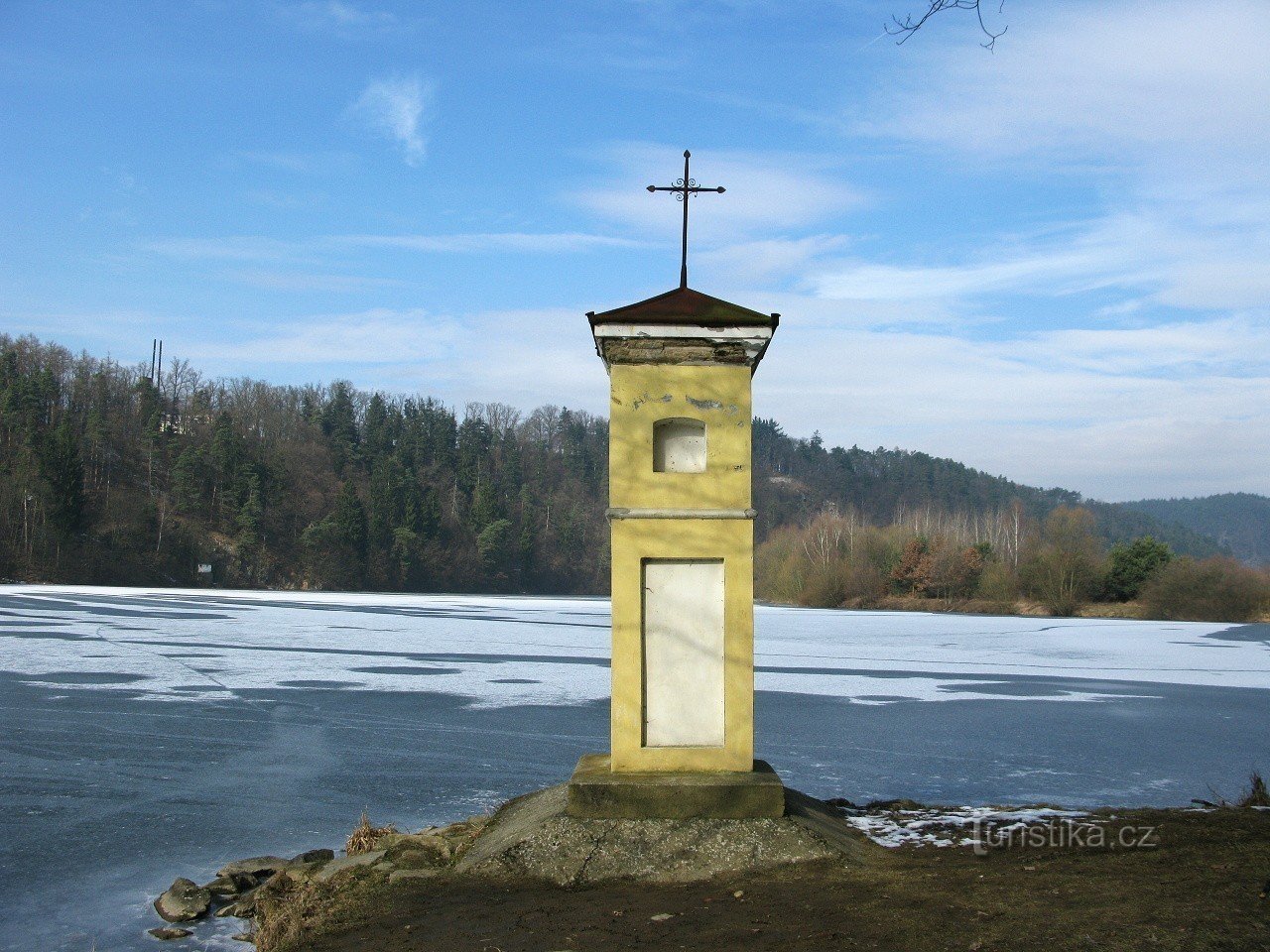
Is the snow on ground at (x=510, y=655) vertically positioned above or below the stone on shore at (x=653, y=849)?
below

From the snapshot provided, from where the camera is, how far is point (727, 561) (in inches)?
310

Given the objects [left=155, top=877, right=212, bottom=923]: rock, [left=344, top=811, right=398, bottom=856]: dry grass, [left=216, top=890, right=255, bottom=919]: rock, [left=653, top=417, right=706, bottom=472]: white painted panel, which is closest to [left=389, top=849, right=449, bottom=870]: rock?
[left=344, top=811, right=398, bottom=856]: dry grass

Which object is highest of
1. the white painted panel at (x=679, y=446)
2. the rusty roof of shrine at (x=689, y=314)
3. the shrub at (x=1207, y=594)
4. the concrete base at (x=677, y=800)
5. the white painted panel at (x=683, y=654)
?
the rusty roof of shrine at (x=689, y=314)

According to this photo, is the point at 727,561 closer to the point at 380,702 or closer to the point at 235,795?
the point at 235,795

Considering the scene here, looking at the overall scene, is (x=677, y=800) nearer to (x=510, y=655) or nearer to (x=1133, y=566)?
(x=510, y=655)

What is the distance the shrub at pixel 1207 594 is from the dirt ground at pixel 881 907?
5465 centimetres

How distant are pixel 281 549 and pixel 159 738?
8089cm

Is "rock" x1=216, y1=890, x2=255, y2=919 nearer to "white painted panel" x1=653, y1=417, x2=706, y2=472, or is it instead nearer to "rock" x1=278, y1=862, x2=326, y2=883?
"rock" x1=278, y1=862, x2=326, y2=883

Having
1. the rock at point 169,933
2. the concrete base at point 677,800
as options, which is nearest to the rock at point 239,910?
the rock at point 169,933

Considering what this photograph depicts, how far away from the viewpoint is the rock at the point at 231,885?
7.88 meters

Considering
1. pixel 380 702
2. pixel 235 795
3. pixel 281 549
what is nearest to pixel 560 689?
pixel 380 702

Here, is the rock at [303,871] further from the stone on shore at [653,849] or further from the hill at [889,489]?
the hill at [889,489]

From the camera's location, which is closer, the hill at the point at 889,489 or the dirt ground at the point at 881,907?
the dirt ground at the point at 881,907

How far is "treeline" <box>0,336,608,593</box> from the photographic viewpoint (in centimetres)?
7681
